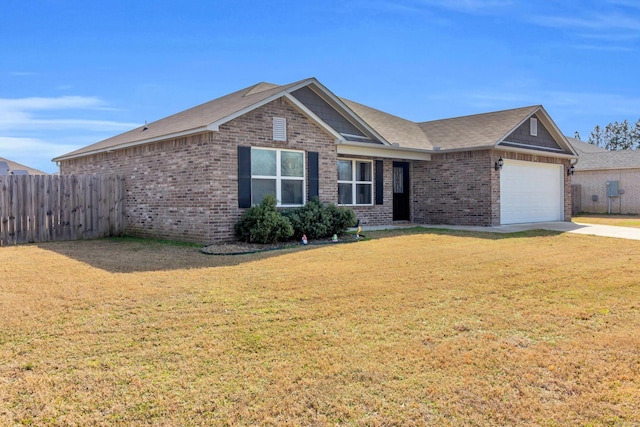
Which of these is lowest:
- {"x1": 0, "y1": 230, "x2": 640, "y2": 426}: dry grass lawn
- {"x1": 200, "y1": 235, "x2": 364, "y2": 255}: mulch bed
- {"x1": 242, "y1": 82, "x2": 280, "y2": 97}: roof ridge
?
{"x1": 0, "y1": 230, "x2": 640, "y2": 426}: dry grass lawn

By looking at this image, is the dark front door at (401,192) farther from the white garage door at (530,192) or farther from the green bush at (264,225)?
the green bush at (264,225)

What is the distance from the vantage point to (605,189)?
28.8 m

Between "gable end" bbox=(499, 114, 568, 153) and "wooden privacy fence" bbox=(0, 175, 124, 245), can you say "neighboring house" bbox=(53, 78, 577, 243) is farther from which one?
"wooden privacy fence" bbox=(0, 175, 124, 245)

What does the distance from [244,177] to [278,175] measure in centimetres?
112

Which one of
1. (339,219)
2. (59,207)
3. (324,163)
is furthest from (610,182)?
(59,207)

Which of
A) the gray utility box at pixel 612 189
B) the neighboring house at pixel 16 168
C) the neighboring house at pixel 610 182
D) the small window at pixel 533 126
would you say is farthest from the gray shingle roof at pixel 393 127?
the neighboring house at pixel 16 168

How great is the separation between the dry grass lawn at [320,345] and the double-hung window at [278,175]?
4362 mm

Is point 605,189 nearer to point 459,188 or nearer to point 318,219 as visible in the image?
point 459,188

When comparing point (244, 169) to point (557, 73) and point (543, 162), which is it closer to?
point (543, 162)

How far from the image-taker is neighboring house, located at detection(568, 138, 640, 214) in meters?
27.8

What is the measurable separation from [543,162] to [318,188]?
441 inches

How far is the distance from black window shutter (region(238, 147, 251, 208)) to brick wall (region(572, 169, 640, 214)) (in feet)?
85.3

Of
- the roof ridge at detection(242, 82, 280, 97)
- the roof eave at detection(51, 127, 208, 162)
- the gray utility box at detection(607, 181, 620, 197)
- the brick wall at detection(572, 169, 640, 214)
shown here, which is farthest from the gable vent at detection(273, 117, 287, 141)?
the brick wall at detection(572, 169, 640, 214)

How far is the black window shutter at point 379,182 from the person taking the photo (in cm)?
1656
